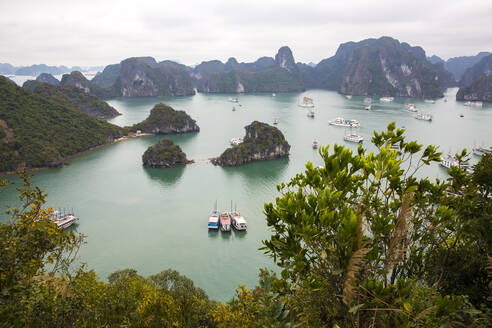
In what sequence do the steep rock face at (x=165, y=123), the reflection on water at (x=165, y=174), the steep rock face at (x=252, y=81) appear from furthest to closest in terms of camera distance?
1. the steep rock face at (x=252, y=81)
2. the steep rock face at (x=165, y=123)
3. the reflection on water at (x=165, y=174)

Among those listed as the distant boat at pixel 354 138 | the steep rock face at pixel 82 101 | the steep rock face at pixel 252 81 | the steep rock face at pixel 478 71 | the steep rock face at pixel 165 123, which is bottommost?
the distant boat at pixel 354 138

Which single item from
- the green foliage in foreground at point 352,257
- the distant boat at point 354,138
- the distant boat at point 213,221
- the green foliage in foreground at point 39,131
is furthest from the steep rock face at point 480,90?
the green foliage in foreground at point 352,257

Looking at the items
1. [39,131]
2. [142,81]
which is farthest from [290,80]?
[39,131]

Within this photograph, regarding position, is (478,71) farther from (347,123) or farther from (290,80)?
(347,123)

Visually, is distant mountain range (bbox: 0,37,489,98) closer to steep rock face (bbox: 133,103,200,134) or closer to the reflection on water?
steep rock face (bbox: 133,103,200,134)

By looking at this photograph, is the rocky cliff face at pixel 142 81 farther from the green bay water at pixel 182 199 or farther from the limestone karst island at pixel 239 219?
the green bay water at pixel 182 199

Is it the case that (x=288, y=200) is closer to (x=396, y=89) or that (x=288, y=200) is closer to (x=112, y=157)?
(x=112, y=157)

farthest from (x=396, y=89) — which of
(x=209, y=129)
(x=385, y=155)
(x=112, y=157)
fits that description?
(x=385, y=155)
